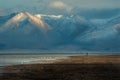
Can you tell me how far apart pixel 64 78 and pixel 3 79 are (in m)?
8.08

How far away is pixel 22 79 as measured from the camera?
180 feet

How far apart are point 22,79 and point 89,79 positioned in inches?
347

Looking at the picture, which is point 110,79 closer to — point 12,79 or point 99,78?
point 99,78

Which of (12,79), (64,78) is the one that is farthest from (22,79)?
(64,78)

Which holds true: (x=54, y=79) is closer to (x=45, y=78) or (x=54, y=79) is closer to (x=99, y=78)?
(x=45, y=78)

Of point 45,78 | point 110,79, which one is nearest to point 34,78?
point 45,78

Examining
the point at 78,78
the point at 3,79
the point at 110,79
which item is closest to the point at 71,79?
the point at 78,78

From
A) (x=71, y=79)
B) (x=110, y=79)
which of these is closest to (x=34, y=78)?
(x=71, y=79)

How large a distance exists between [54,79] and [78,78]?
3217mm

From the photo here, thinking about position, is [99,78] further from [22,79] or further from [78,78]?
[22,79]

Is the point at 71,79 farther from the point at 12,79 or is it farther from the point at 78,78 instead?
the point at 12,79

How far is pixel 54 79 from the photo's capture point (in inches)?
2154

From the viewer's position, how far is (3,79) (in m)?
54.3

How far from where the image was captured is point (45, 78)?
56.8 metres
